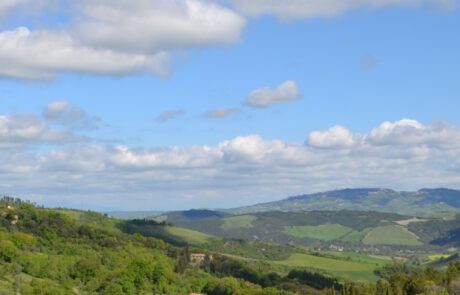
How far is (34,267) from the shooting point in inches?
7864

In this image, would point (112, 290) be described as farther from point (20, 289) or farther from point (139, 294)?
point (20, 289)

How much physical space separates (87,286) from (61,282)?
7625 mm

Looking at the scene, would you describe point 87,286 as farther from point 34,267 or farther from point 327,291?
point 327,291

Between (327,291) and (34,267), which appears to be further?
(34,267)

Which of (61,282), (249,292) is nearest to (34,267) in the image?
(61,282)

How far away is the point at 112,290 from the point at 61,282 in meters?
16.4

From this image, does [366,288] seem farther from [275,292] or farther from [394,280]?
[275,292]

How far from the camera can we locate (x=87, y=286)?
198 m

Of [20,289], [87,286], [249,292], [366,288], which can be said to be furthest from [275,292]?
[20,289]

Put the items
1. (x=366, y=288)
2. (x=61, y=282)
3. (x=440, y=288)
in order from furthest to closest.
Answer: (x=61, y=282)
(x=366, y=288)
(x=440, y=288)

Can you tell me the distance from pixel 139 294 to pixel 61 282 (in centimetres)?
2312

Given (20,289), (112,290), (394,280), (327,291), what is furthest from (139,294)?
(394,280)

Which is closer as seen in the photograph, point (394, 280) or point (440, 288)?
point (440, 288)

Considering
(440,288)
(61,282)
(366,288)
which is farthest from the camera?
(61,282)
